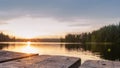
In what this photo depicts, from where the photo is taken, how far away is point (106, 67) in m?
4.66

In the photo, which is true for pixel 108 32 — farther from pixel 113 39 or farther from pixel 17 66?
pixel 17 66

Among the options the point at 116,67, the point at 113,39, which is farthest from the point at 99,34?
the point at 116,67

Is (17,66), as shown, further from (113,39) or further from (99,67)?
(113,39)

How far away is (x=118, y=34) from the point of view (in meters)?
164

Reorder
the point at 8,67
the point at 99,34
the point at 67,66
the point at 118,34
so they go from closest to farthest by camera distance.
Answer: the point at 8,67 → the point at 67,66 → the point at 118,34 → the point at 99,34

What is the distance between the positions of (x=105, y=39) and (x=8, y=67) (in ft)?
605

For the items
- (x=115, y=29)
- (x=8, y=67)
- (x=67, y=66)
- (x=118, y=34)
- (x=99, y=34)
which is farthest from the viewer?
(x=99, y=34)

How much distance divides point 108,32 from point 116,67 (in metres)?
178

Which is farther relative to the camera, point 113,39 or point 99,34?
point 99,34

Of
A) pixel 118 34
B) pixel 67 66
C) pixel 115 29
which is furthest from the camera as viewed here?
pixel 115 29

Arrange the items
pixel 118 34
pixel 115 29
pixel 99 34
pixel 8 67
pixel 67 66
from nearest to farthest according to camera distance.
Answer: pixel 8 67, pixel 67 66, pixel 118 34, pixel 115 29, pixel 99 34

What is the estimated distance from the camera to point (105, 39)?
185 metres

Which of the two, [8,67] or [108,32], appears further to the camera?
[108,32]

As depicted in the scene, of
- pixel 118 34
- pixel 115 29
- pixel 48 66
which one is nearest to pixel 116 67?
pixel 48 66
